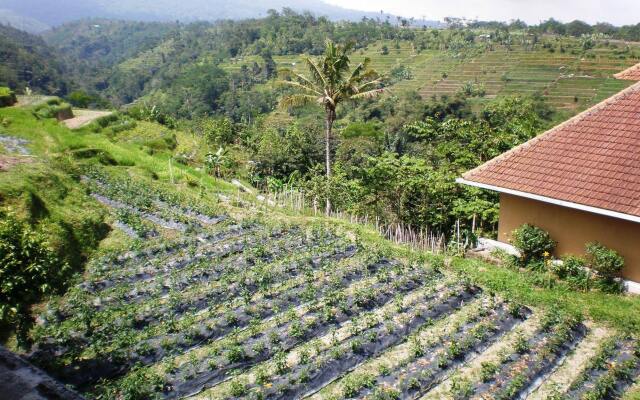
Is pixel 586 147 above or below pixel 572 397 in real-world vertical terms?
above

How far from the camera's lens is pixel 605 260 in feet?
38.3

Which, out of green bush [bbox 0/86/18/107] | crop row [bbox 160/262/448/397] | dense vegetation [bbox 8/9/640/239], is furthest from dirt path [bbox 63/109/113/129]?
crop row [bbox 160/262/448/397]

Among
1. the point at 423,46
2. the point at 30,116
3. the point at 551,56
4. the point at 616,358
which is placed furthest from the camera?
the point at 423,46

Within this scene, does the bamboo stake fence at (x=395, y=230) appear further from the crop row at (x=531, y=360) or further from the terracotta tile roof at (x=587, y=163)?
the crop row at (x=531, y=360)

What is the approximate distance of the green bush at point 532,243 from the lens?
13.0m

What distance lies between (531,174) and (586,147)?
1582mm

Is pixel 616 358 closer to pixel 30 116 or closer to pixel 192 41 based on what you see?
pixel 30 116

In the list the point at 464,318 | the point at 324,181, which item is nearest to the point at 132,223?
the point at 324,181

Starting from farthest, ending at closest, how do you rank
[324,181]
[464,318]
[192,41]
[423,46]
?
[192,41] → [423,46] → [324,181] → [464,318]

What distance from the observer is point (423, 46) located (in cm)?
10106

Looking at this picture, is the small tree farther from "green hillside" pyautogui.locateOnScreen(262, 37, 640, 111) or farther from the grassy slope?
"green hillside" pyautogui.locateOnScreen(262, 37, 640, 111)

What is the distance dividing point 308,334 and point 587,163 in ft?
26.9

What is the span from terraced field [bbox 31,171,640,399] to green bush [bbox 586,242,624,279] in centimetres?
179

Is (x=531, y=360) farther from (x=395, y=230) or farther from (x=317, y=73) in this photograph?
(x=317, y=73)
